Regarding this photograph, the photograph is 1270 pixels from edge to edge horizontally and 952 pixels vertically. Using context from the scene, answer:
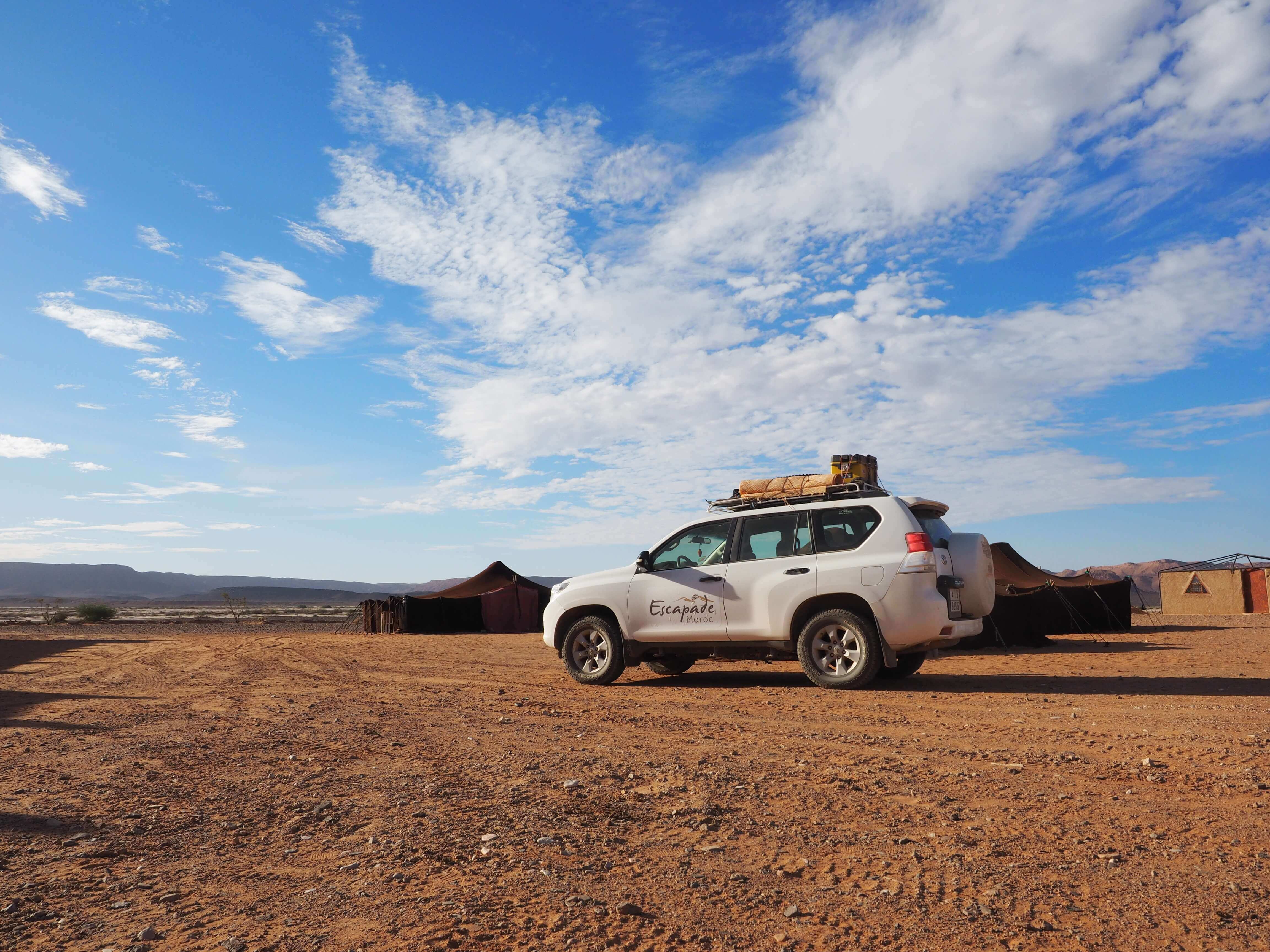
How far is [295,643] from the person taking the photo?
21219 mm

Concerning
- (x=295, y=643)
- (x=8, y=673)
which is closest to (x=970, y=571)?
(x=8, y=673)

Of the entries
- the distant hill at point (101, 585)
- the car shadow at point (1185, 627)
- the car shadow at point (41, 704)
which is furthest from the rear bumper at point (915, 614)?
the distant hill at point (101, 585)

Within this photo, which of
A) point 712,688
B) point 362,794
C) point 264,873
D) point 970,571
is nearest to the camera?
point 264,873

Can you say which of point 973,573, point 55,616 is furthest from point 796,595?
point 55,616

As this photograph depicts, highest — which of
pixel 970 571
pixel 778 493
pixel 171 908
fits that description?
pixel 778 493

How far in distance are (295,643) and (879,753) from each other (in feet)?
60.2

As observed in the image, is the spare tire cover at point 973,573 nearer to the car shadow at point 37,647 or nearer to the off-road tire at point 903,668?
the off-road tire at point 903,668

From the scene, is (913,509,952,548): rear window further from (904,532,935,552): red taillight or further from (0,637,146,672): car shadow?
(0,637,146,672): car shadow

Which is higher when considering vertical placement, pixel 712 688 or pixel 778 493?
pixel 778 493

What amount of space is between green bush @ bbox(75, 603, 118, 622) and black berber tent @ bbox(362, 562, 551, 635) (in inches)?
795

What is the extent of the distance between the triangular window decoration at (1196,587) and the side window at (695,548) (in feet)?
92.8

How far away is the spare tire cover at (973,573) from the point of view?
359 inches

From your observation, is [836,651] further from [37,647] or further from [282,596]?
[282,596]

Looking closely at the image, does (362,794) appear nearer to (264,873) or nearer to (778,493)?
(264,873)
